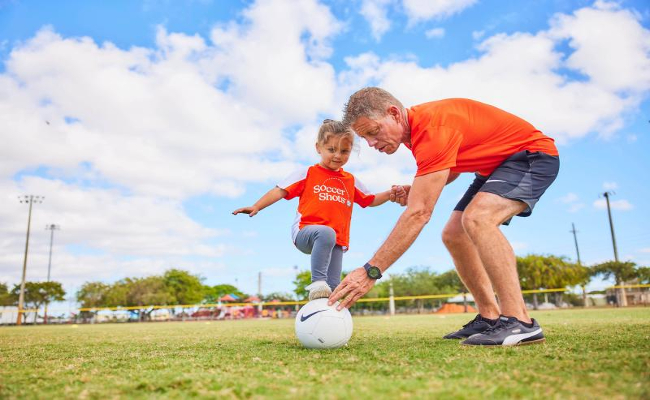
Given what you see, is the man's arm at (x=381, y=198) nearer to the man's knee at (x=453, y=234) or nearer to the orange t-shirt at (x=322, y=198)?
the orange t-shirt at (x=322, y=198)

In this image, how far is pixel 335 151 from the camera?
211 inches

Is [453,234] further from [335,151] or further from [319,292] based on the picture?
[335,151]

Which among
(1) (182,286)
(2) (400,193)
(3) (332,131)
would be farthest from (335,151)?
(1) (182,286)

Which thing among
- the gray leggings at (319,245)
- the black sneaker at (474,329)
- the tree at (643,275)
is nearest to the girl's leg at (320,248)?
the gray leggings at (319,245)

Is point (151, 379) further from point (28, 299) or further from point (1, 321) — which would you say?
point (28, 299)

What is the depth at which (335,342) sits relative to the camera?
3.68 meters

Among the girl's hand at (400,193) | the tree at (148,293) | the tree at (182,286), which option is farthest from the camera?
the tree at (182,286)

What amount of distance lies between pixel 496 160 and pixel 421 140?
0.76 meters

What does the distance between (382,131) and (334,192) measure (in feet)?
5.38

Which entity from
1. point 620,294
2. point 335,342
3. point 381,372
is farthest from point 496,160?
point 620,294

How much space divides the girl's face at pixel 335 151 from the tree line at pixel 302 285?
43776mm

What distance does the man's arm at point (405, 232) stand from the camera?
3344 millimetres

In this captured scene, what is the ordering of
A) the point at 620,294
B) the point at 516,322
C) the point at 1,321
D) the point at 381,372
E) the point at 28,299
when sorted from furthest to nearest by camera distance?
the point at 28,299 → the point at 1,321 → the point at 620,294 → the point at 516,322 → the point at 381,372

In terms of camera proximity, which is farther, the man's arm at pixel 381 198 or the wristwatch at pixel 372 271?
the man's arm at pixel 381 198
